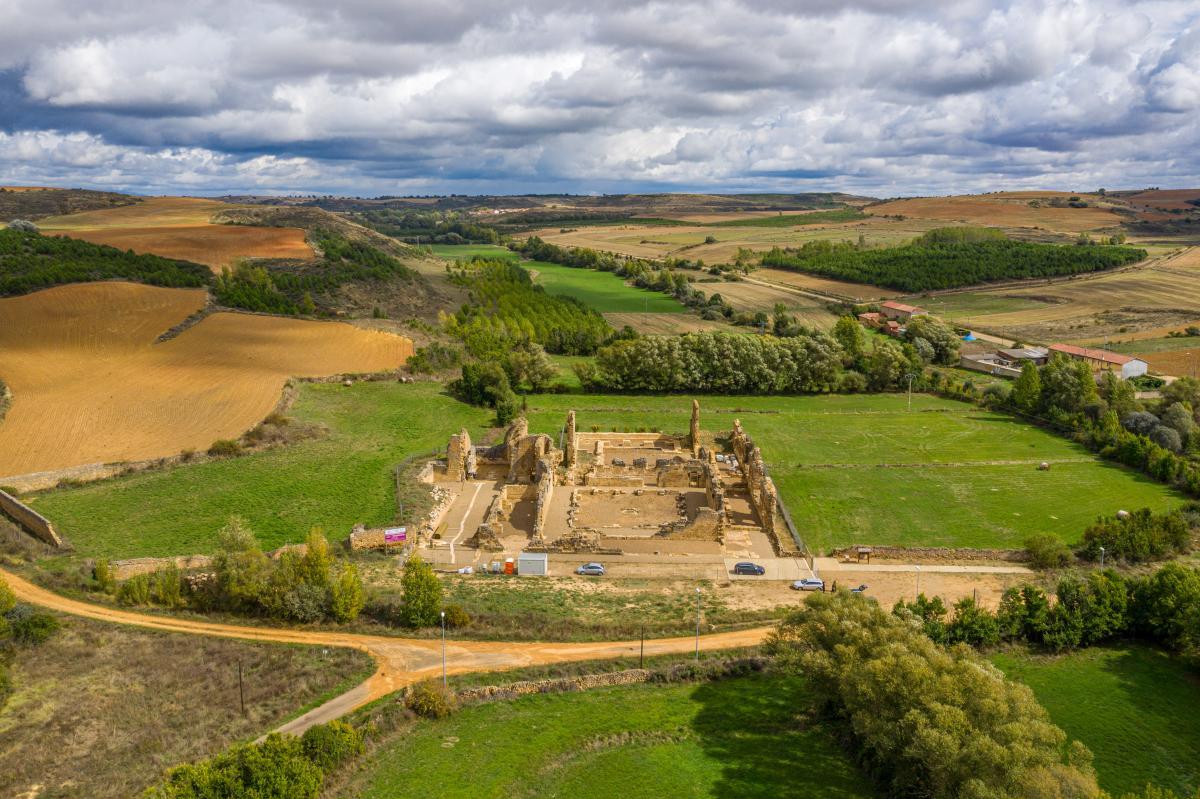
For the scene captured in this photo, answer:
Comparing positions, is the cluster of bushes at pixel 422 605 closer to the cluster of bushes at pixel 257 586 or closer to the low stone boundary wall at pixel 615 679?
the cluster of bushes at pixel 257 586

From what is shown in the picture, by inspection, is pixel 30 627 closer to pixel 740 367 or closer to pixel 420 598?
pixel 420 598

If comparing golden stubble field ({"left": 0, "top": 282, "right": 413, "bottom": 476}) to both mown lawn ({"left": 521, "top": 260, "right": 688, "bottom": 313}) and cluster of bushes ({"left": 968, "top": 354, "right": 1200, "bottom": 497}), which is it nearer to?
mown lawn ({"left": 521, "top": 260, "right": 688, "bottom": 313})

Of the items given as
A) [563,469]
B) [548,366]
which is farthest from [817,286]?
[563,469]

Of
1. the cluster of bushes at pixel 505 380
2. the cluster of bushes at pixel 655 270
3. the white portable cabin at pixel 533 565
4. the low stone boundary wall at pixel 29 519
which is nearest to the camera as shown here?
the white portable cabin at pixel 533 565

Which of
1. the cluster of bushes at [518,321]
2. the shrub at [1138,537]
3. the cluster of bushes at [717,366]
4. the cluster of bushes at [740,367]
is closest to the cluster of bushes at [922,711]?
the shrub at [1138,537]

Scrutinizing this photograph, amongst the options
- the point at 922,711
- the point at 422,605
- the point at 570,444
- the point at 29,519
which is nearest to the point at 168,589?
the point at 422,605

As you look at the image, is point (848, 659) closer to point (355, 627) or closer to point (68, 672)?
point (355, 627)

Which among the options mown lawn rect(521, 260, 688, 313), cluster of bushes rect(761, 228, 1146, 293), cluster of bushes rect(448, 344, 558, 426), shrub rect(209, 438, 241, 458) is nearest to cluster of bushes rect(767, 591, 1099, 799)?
shrub rect(209, 438, 241, 458)
